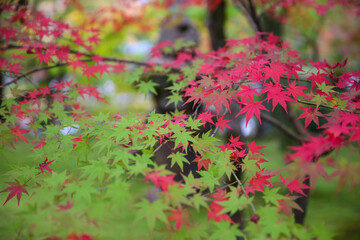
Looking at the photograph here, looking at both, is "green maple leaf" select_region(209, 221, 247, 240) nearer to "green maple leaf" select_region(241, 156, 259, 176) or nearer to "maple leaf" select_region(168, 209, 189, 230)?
"maple leaf" select_region(168, 209, 189, 230)

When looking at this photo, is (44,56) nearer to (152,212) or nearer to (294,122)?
(152,212)

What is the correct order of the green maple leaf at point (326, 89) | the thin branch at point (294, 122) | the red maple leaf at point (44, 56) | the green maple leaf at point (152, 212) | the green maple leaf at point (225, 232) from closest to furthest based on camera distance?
the green maple leaf at point (152, 212), the green maple leaf at point (225, 232), the green maple leaf at point (326, 89), the red maple leaf at point (44, 56), the thin branch at point (294, 122)

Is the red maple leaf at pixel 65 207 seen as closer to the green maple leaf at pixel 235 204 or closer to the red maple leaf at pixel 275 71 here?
the green maple leaf at pixel 235 204

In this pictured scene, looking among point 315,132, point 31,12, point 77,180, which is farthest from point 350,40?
point 77,180

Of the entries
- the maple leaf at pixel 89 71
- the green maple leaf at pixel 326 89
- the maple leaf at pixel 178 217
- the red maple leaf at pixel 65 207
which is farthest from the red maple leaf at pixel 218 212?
the maple leaf at pixel 89 71

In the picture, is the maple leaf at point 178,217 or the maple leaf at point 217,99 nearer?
the maple leaf at point 178,217

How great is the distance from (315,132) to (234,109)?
4.03 ft

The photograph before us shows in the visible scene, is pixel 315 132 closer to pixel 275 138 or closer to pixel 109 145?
pixel 275 138

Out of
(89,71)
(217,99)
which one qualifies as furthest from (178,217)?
(89,71)

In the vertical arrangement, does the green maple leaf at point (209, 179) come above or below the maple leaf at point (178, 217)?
above

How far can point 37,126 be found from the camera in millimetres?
2133

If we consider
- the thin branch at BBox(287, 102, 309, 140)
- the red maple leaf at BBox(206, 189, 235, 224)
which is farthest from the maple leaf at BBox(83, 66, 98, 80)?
the thin branch at BBox(287, 102, 309, 140)

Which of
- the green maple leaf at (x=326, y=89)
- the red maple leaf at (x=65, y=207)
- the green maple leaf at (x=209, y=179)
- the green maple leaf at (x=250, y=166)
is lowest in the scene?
the green maple leaf at (x=250, y=166)

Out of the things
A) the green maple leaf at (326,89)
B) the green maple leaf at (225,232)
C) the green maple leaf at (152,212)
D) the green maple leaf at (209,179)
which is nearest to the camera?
the green maple leaf at (152,212)
